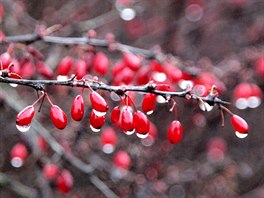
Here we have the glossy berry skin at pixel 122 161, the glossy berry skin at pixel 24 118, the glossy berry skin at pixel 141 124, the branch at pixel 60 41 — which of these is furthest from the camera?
the glossy berry skin at pixel 122 161

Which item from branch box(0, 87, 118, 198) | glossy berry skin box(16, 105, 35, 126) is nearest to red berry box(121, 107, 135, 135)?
glossy berry skin box(16, 105, 35, 126)

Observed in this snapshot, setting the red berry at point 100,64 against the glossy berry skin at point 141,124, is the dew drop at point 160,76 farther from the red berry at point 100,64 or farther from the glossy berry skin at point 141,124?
the glossy berry skin at point 141,124

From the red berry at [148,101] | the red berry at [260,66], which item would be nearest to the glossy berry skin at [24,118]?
the red berry at [148,101]

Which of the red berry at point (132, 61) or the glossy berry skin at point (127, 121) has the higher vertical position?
the red berry at point (132, 61)

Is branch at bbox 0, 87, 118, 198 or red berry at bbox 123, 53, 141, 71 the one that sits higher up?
red berry at bbox 123, 53, 141, 71

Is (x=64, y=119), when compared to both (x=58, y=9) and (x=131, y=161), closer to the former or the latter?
(x=131, y=161)

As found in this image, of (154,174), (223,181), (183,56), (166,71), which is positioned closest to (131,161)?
(154,174)

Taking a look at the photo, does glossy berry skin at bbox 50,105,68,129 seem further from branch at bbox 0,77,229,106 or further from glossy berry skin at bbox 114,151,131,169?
glossy berry skin at bbox 114,151,131,169

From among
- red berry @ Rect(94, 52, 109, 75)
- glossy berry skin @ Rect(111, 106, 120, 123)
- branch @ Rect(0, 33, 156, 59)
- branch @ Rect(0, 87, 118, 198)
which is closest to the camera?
glossy berry skin @ Rect(111, 106, 120, 123)
